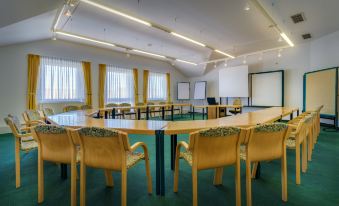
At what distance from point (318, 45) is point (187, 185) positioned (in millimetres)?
6967

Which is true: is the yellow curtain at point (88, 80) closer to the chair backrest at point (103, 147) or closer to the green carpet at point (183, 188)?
the green carpet at point (183, 188)

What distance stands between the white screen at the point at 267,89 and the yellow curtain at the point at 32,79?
331 inches

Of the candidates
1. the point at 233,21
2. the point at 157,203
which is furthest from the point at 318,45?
the point at 157,203

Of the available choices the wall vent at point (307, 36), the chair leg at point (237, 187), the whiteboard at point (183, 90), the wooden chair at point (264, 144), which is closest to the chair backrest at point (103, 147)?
the chair leg at point (237, 187)

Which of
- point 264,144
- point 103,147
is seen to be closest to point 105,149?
point 103,147

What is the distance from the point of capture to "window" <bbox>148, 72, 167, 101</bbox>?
9.16 m

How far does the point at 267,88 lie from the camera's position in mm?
7648

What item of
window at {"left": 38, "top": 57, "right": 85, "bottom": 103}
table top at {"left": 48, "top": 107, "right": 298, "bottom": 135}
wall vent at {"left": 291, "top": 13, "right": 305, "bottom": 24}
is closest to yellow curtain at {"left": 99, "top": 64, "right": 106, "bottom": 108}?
window at {"left": 38, "top": 57, "right": 85, "bottom": 103}

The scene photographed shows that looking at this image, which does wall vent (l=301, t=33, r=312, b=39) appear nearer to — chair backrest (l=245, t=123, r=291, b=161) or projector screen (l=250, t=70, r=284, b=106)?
projector screen (l=250, t=70, r=284, b=106)

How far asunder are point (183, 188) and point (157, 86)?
774 centimetres

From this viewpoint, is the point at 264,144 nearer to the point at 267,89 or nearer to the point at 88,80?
the point at 88,80

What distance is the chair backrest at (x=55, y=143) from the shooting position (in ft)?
5.32

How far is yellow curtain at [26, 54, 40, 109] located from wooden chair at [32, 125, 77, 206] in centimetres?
475

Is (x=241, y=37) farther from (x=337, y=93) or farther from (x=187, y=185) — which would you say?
(x=187, y=185)
